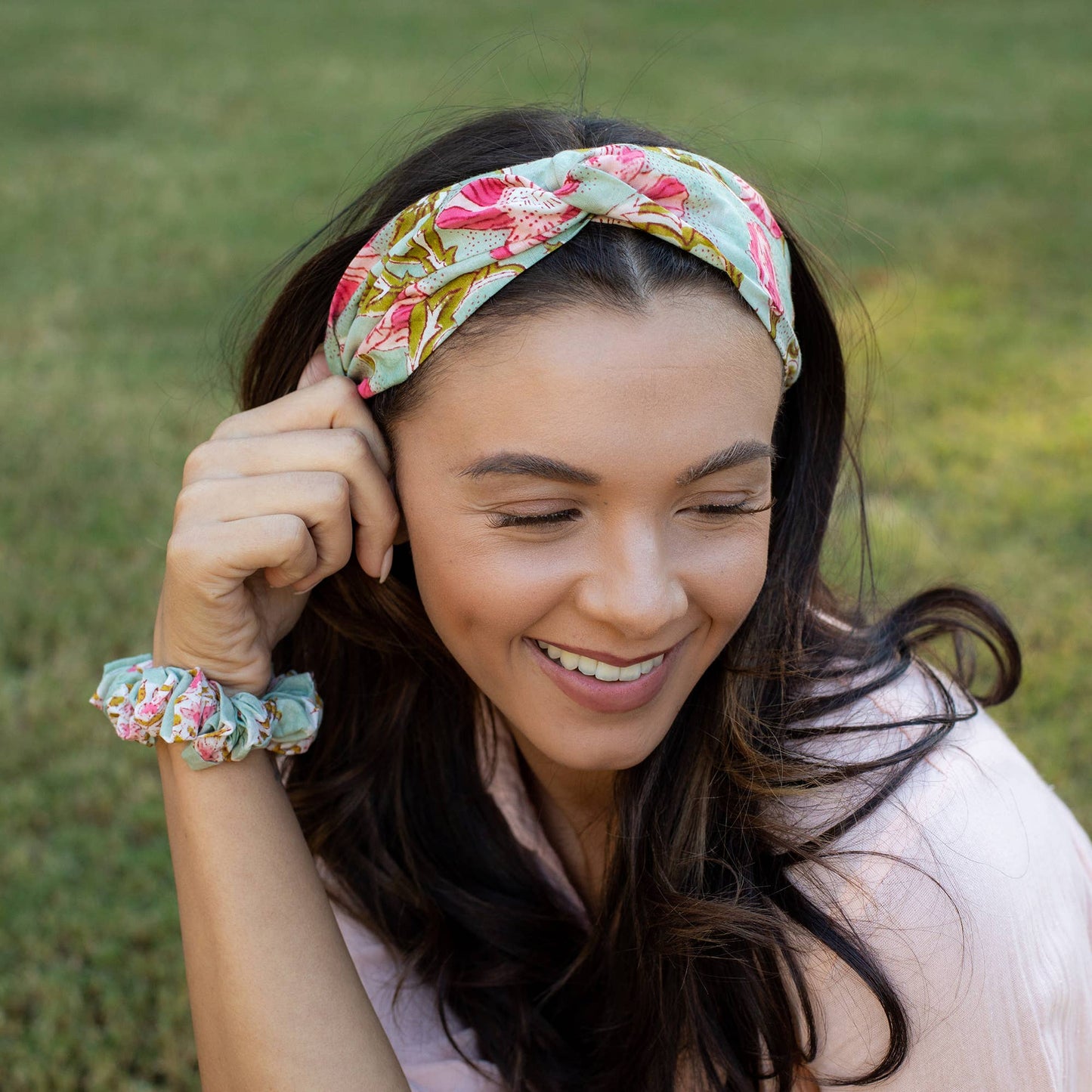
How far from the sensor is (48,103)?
12031 millimetres

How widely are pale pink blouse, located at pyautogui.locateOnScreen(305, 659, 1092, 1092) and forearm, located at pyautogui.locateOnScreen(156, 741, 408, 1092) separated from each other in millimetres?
796

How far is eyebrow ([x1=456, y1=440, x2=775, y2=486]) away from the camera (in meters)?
1.96

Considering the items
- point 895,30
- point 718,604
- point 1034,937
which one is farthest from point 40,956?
point 895,30

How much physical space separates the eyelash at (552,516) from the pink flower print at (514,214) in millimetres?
407

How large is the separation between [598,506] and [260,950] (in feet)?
3.19

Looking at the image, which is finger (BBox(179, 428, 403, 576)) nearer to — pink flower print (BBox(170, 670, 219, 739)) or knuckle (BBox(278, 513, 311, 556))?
knuckle (BBox(278, 513, 311, 556))

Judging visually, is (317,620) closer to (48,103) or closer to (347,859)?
(347,859)

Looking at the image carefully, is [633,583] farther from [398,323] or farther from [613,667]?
[398,323]

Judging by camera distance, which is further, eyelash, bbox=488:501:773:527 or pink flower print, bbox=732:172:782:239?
pink flower print, bbox=732:172:782:239

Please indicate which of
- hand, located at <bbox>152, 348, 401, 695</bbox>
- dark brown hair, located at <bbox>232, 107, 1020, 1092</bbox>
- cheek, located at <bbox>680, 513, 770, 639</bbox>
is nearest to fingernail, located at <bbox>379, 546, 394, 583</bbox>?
hand, located at <bbox>152, 348, 401, 695</bbox>

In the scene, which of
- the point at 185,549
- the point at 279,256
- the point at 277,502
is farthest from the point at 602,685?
the point at 279,256

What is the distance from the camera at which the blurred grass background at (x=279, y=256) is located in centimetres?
366

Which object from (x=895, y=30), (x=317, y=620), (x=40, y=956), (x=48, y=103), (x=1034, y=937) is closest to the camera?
(x=1034, y=937)

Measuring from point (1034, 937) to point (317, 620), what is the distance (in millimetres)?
1577
